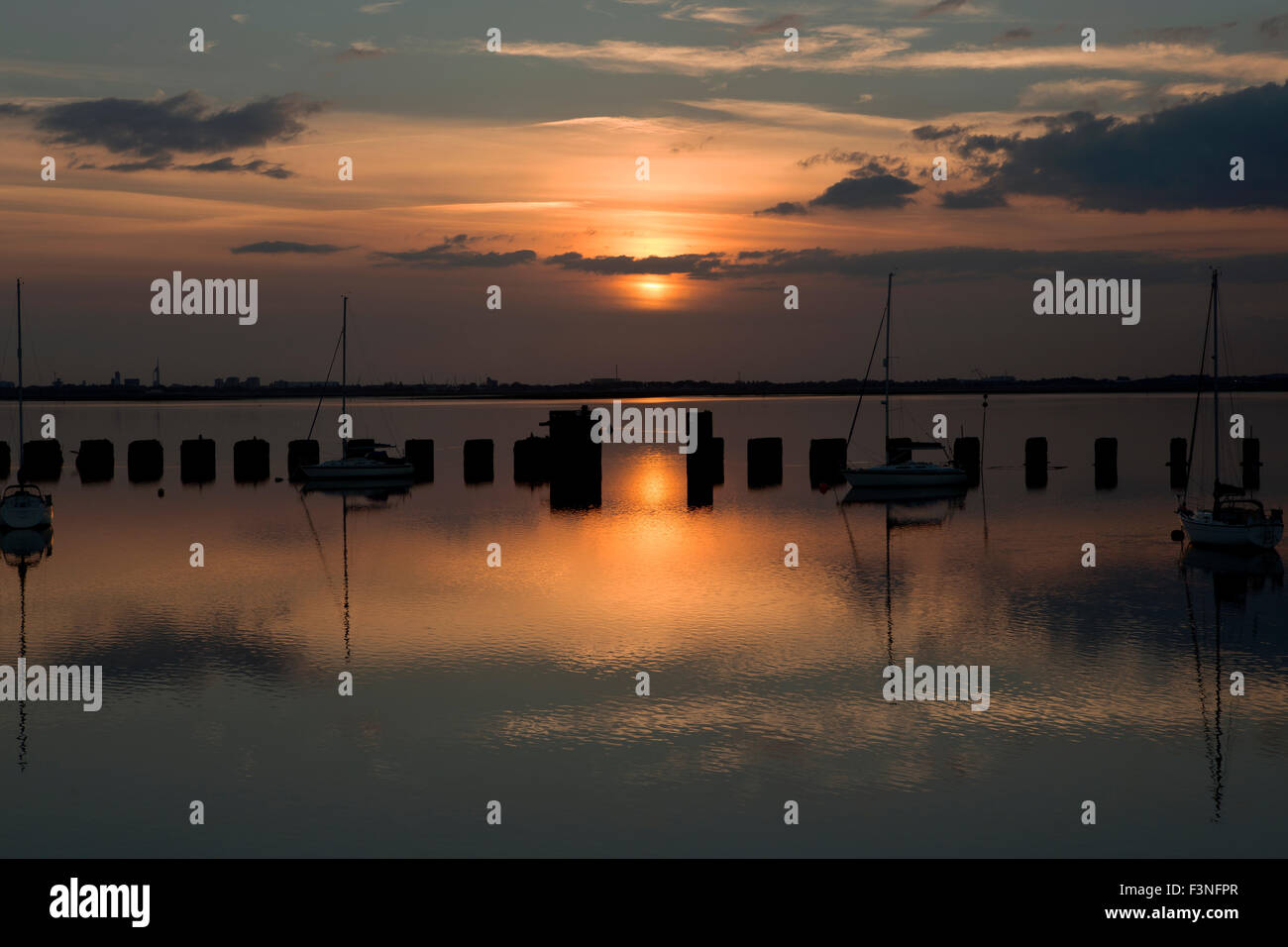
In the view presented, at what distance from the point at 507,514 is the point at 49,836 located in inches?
1405

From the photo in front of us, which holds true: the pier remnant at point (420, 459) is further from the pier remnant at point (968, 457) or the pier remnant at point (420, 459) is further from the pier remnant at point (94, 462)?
the pier remnant at point (968, 457)

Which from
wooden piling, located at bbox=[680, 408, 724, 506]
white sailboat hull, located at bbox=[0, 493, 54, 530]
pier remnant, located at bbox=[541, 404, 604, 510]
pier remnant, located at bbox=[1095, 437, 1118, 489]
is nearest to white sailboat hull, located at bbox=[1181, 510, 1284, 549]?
wooden piling, located at bbox=[680, 408, 724, 506]

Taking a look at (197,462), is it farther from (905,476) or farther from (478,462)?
(905,476)

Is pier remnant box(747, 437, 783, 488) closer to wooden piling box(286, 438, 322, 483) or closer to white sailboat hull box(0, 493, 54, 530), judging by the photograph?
wooden piling box(286, 438, 322, 483)

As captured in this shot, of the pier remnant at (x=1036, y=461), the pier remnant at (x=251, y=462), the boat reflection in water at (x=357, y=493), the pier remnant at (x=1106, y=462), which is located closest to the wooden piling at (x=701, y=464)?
the boat reflection in water at (x=357, y=493)

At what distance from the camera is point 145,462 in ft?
217

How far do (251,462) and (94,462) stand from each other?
28.0ft

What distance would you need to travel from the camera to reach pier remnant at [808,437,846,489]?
62.7 metres

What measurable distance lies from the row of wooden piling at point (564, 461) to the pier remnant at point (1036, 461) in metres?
0.06

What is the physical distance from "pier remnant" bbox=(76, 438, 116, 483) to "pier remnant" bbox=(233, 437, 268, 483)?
6.92m

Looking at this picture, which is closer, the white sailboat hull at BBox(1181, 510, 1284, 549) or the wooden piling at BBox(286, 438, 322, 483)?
the white sailboat hull at BBox(1181, 510, 1284, 549)
